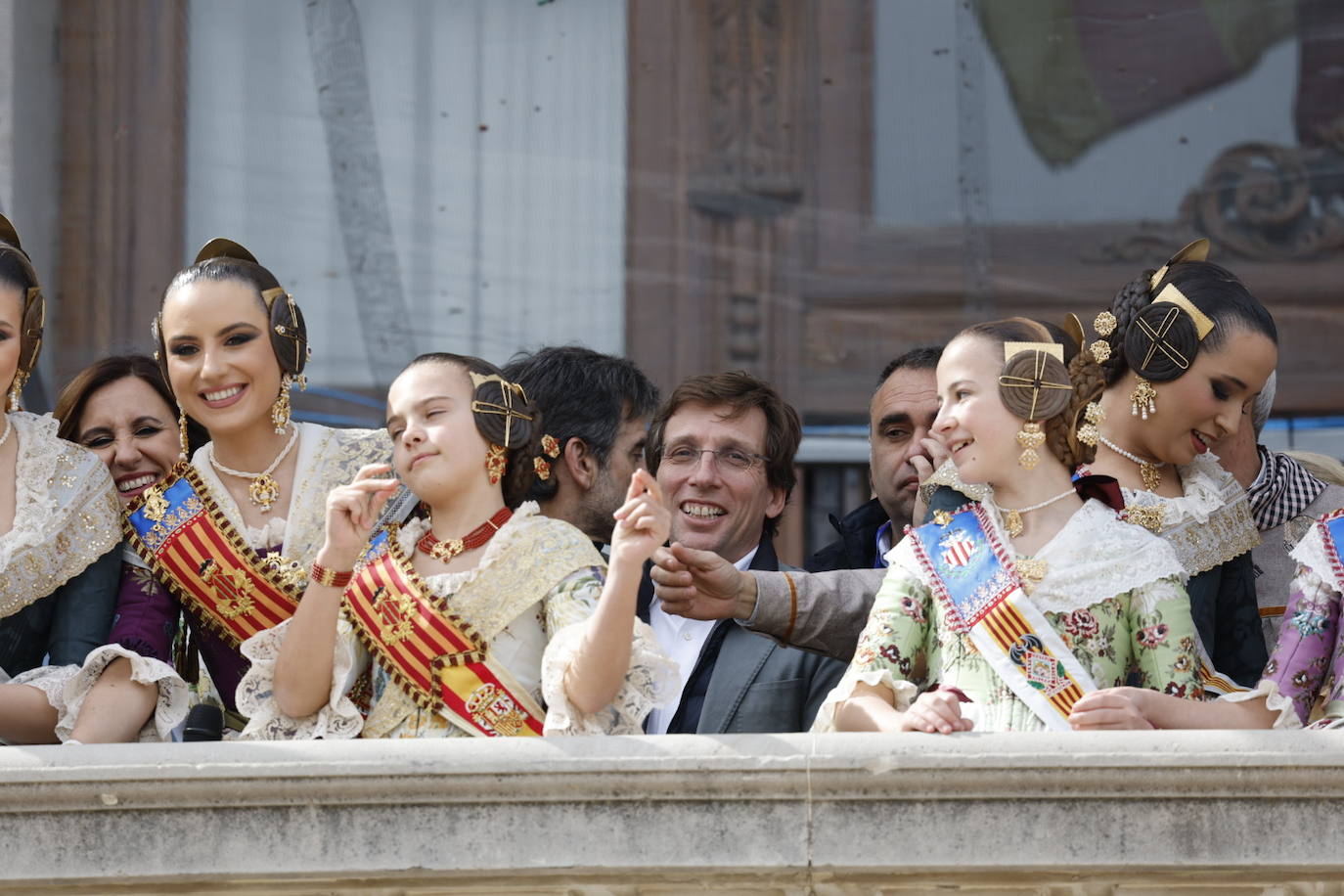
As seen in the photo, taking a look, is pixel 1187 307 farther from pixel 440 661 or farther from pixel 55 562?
pixel 55 562

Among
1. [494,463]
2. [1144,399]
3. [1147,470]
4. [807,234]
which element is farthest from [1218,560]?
[807,234]

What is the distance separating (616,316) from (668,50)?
32.8 inches

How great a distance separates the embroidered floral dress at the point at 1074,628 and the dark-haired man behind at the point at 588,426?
107 cm

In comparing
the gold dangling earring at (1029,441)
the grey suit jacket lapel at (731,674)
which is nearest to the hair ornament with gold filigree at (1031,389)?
the gold dangling earring at (1029,441)

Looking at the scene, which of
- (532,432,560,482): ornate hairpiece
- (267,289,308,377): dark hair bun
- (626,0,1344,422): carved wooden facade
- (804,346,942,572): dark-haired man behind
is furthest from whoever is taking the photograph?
(626,0,1344,422): carved wooden facade

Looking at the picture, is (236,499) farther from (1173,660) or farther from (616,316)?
(616,316)

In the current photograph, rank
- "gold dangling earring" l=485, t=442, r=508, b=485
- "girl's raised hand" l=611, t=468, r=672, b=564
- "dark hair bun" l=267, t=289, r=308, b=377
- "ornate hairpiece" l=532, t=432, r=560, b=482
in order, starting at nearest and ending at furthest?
"girl's raised hand" l=611, t=468, r=672, b=564 < "gold dangling earring" l=485, t=442, r=508, b=485 < "ornate hairpiece" l=532, t=432, r=560, b=482 < "dark hair bun" l=267, t=289, r=308, b=377

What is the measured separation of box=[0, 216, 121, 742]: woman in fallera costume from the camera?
11.8 ft

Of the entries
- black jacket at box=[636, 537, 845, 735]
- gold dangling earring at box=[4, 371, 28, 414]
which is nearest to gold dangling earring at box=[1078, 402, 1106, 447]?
black jacket at box=[636, 537, 845, 735]

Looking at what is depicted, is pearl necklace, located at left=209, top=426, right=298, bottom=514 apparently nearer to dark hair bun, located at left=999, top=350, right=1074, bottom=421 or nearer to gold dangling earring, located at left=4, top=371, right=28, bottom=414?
gold dangling earring, located at left=4, top=371, right=28, bottom=414

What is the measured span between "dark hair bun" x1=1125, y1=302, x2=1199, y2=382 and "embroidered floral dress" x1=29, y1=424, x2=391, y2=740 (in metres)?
1.48

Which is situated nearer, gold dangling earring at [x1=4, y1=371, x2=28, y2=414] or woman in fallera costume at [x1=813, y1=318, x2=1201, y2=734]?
woman in fallera costume at [x1=813, y1=318, x2=1201, y2=734]

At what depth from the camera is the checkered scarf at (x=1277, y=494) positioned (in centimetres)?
433

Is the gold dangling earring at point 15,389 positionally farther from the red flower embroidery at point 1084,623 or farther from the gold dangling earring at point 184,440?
the red flower embroidery at point 1084,623
